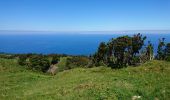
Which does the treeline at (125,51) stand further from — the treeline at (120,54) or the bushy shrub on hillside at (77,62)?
the bushy shrub on hillside at (77,62)

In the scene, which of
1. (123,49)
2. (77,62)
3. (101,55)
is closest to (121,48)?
(123,49)

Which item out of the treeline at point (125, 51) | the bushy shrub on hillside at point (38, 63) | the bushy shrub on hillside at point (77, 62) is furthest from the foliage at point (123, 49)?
the bushy shrub on hillside at point (38, 63)

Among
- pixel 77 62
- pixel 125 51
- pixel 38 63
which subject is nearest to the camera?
pixel 125 51

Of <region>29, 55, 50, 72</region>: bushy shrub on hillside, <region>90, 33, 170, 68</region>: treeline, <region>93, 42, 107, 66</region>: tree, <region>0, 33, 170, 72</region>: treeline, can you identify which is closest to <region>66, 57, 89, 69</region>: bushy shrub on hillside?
<region>0, 33, 170, 72</region>: treeline

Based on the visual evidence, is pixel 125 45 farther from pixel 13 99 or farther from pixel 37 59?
Result: pixel 13 99

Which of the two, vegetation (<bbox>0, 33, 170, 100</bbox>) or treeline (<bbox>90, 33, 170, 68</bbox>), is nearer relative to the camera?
vegetation (<bbox>0, 33, 170, 100</bbox>)

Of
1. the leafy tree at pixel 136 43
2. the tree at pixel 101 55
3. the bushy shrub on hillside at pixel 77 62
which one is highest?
the leafy tree at pixel 136 43

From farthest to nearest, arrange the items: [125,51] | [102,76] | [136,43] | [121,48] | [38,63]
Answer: [38,63]
[136,43]
[125,51]
[121,48]
[102,76]

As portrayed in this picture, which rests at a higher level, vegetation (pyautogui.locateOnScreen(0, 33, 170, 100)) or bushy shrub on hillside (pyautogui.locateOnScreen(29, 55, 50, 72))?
vegetation (pyautogui.locateOnScreen(0, 33, 170, 100))

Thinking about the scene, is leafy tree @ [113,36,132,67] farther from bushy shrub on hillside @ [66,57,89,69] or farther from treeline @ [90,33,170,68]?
bushy shrub on hillside @ [66,57,89,69]

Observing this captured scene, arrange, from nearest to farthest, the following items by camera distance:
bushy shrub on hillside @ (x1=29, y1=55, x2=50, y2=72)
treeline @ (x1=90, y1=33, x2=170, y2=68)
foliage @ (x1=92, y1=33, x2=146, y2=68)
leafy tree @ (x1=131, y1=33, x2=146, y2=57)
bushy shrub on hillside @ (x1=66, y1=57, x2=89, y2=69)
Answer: foliage @ (x1=92, y1=33, x2=146, y2=68), treeline @ (x1=90, y1=33, x2=170, y2=68), leafy tree @ (x1=131, y1=33, x2=146, y2=57), bushy shrub on hillside @ (x1=29, y1=55, x2=50, y2=72), bushy shrub on hillside @ (x1=66, y1=57, x2=89, y2=69)

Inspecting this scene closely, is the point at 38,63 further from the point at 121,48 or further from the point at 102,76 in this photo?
the point at 102,76

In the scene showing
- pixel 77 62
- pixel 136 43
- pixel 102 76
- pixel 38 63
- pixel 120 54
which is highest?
pixel 102 76

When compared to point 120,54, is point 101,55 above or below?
below
